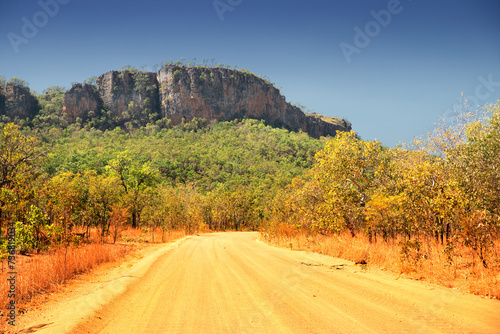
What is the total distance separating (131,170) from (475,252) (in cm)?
3657

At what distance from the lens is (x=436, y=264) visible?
8469 mm

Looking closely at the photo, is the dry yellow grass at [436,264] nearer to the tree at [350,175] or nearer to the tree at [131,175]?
the tree at [350,175]

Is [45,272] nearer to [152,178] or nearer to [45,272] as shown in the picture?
[45,272]

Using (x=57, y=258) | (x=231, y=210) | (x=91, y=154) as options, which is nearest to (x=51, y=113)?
(x=91, y=154)

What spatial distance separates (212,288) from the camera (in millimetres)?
7238

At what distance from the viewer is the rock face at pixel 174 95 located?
147m

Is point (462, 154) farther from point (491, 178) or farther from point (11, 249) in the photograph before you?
point (11, 249)

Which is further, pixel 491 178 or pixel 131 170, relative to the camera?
pixel 131 170

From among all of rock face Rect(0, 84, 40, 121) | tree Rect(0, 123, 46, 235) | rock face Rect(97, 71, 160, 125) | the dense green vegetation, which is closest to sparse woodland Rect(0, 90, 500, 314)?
tree Rect(0, 123, 46, 235)

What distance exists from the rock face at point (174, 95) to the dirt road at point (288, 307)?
14342 centimetres

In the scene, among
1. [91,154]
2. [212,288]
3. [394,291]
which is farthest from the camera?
[91,154]

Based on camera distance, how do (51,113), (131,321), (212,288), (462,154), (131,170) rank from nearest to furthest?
(131,321) < (212,288) < (462,154) < (131,170) < (51,113)

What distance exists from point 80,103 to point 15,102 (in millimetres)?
25915

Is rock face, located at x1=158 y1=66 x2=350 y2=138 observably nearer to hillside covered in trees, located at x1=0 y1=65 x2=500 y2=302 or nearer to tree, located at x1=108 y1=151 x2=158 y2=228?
tree, located at x1=108 y1=151 x2=158 y2=228
